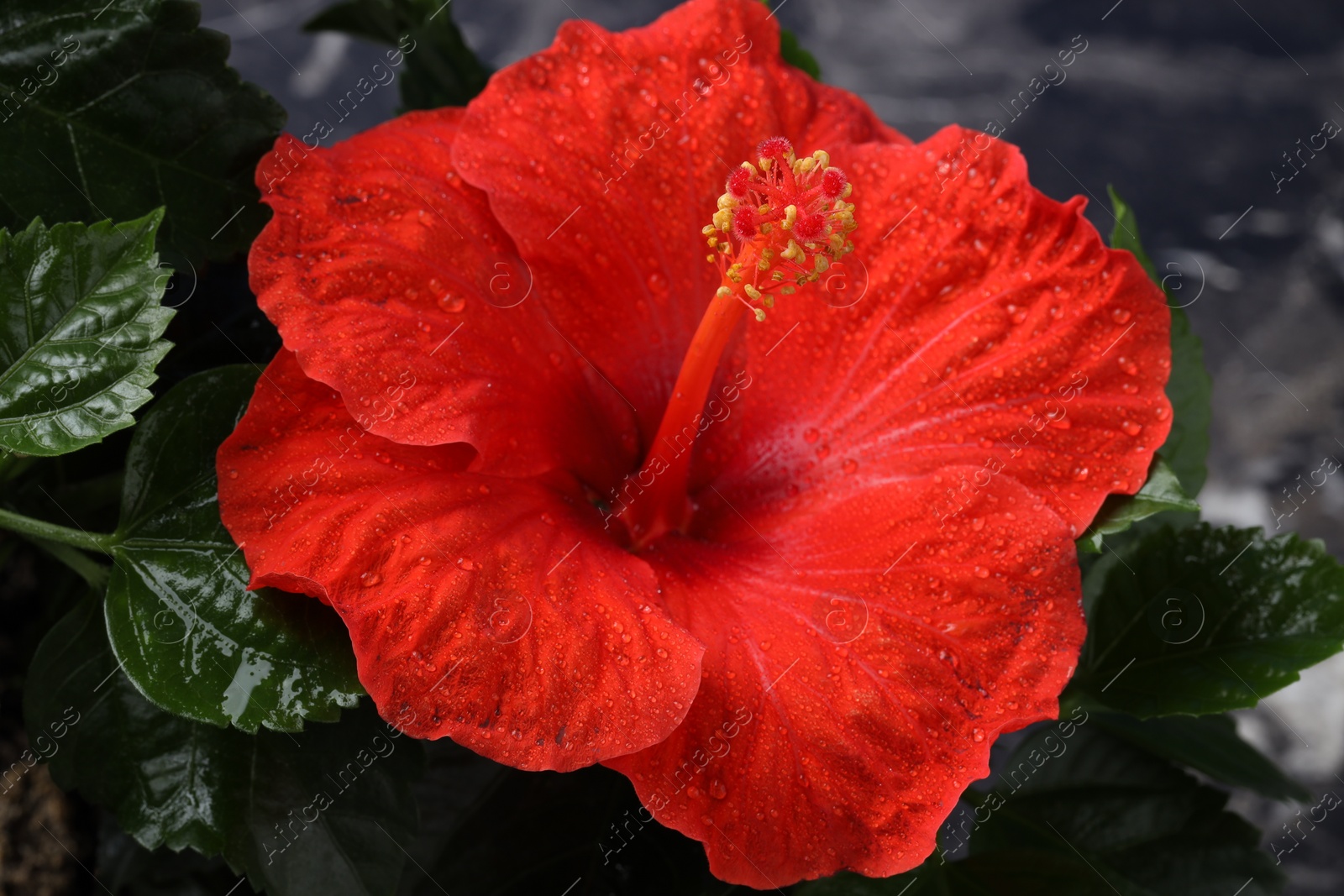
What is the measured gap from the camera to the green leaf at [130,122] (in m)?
0.75

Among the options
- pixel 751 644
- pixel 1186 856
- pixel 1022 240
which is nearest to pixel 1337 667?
pixel 1186 856

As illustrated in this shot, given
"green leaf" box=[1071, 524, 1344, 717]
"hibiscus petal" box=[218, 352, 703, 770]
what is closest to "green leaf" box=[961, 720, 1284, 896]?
"green leaf" box=[1071, 524, 1344, 717]

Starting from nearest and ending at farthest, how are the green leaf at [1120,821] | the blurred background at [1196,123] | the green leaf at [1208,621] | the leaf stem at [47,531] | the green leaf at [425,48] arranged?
the leaf stem at [47,531], the green leaf at [1208,621], the green leaf at [1120,821], the green leaf at [425,48], the blurred background at [1196,123]

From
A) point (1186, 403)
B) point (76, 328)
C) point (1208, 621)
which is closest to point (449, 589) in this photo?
point (76, 328)

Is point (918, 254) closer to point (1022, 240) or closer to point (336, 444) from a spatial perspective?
point (1022, 240)

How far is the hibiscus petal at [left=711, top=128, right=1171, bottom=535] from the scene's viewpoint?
77cm

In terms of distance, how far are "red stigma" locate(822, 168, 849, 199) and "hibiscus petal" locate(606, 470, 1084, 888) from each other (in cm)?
21

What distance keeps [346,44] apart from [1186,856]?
5.90ft

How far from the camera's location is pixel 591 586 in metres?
0.68

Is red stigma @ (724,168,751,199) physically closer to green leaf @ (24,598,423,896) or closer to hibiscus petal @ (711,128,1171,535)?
hibiscus petal @ (711,128,1171,535)

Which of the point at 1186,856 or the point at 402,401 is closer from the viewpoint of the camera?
the point at 402,401

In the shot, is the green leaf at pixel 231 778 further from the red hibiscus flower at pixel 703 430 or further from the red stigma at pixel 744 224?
the red stigma at pixel 744 224

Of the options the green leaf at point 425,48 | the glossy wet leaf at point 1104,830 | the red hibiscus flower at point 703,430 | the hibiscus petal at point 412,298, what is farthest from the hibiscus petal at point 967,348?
the green leaf at point 425,48

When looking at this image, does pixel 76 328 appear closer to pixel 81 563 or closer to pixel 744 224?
pixel 81 563
